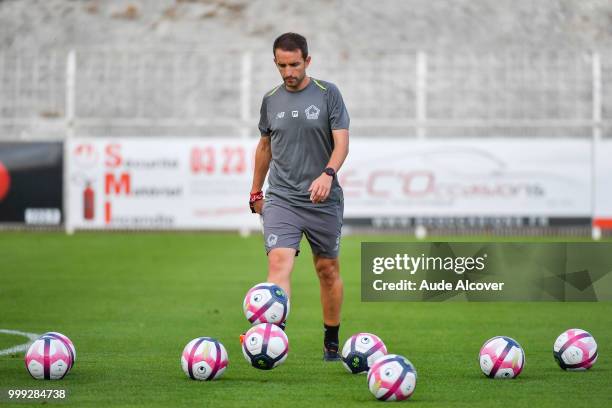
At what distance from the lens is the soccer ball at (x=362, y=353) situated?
873 centimetres

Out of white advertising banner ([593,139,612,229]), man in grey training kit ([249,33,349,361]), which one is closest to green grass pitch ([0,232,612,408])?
man in grey training kit ([249,33,349,361])

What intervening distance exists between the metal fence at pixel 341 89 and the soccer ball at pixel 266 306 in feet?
67.5

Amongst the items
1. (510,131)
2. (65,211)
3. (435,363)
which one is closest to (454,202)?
(510,131)

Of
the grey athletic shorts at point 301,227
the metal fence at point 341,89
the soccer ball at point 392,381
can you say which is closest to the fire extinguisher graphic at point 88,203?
the metal fence at point 341,89

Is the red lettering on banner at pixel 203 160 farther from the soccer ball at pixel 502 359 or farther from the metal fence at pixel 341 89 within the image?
the soccer ball at pixel 502 359

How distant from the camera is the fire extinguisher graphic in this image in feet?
92.2

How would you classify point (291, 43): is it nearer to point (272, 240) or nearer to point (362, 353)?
point (272, 240)

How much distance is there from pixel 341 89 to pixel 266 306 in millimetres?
27646

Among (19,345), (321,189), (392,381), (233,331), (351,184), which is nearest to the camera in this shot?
(392,381)

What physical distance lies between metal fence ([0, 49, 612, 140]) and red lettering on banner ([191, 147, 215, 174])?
154cm

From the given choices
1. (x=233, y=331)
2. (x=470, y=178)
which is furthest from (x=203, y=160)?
(x=233, y=331)

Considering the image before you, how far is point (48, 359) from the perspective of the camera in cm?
838

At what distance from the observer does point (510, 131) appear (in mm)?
31344

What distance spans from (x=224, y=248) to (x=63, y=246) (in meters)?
3.19
